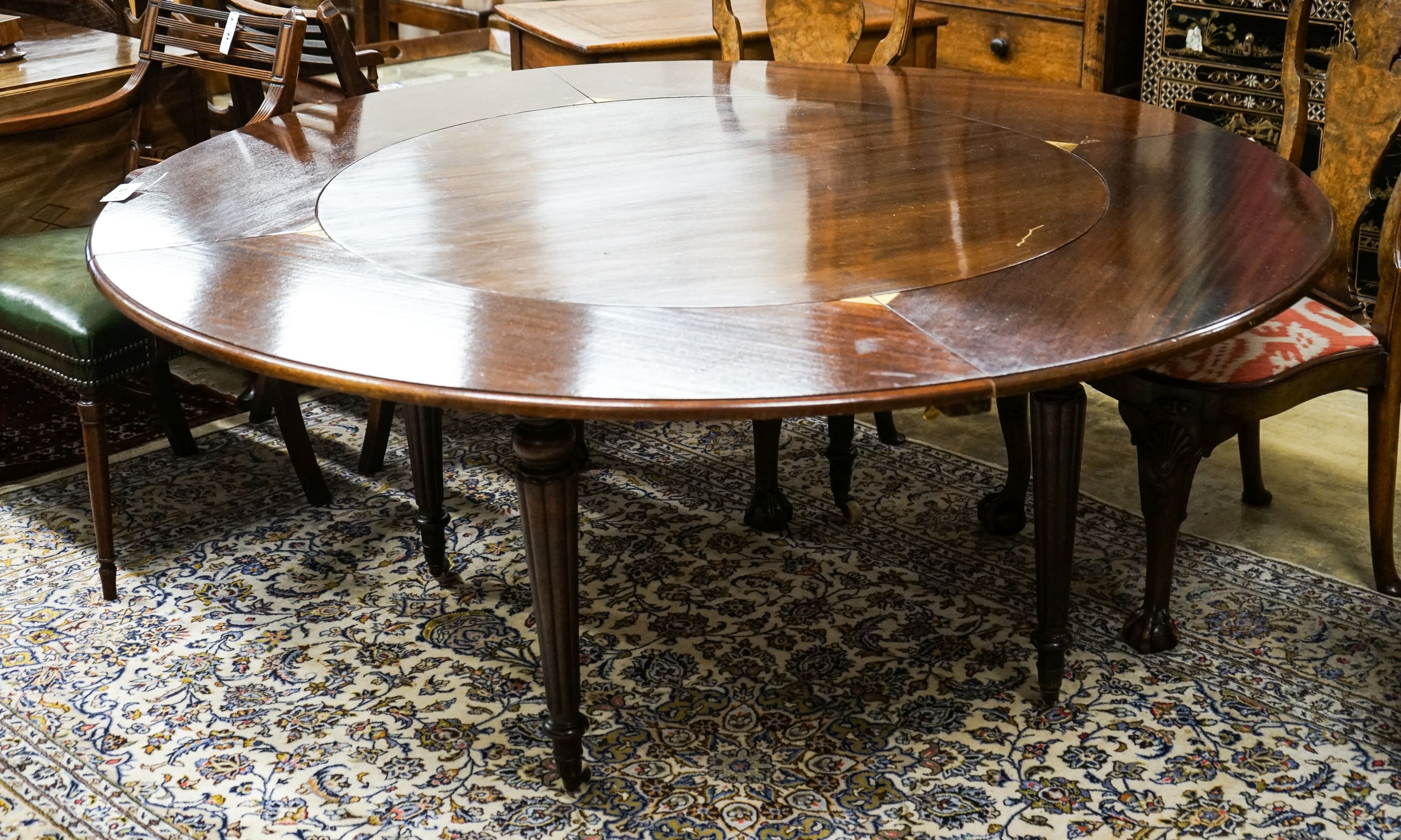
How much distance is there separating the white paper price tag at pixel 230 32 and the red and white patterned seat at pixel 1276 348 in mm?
1851

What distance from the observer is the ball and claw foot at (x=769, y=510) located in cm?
256

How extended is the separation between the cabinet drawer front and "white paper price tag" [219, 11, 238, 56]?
6.53 ft

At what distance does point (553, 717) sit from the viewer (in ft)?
5.93

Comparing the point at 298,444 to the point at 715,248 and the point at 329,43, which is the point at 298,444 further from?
the point at 715,248

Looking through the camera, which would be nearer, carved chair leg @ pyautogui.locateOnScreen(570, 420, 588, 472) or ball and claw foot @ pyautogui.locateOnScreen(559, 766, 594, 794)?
ball and claw foot @ pyautogui.locateOnScreen(559, 766, 594, 794)

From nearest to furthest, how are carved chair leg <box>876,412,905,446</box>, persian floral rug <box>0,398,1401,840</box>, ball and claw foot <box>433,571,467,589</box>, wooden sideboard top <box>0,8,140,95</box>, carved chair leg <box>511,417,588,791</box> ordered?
carved chair leg <box>511,417,588,791</box> → persian floral rug <box>0,398,1401,840</box> → ball and claw foot <box>433,571,467,589</box> → carved chair leg <box>876,412,905,446</box> → wooden sideboard top <box>0,8,140,95</box>

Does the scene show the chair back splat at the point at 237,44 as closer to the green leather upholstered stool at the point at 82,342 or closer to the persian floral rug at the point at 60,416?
the green leather upholstered stool at the point at 82,342

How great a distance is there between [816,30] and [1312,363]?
1.40 m

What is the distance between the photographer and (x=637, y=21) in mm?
3443

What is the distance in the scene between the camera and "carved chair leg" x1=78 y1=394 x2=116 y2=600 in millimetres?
2338

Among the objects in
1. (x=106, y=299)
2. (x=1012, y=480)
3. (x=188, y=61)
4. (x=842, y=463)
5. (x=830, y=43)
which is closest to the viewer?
(x=106, y=299)

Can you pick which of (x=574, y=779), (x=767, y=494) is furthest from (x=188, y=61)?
(x=574, y=779)

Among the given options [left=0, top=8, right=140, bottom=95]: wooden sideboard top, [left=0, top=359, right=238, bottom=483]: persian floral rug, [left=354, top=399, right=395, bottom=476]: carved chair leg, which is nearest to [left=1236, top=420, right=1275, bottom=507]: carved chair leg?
[left=354, top=399, right=395, bottom=476]: carved chair leg

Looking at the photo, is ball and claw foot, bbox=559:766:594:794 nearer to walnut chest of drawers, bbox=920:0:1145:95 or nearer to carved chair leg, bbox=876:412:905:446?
carved chair leg, bbox=876:412:905:446
